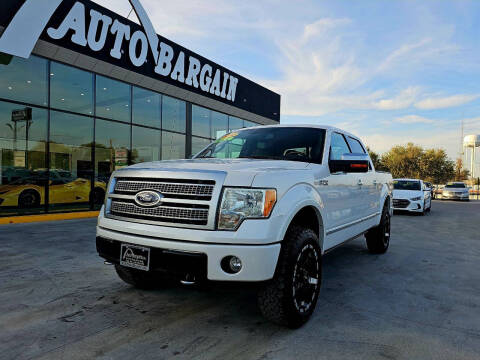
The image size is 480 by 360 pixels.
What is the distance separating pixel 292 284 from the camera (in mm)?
2688

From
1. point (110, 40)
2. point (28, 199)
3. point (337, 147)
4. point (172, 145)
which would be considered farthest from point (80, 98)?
point (337, 147)

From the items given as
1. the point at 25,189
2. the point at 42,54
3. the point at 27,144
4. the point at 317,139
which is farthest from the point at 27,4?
the point at 317,139

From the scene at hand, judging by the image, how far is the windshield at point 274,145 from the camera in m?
3.77

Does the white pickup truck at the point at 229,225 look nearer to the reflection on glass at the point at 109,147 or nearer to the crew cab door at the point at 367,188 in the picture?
the crew cab door at the point at 367,188

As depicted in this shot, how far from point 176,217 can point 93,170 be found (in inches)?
421

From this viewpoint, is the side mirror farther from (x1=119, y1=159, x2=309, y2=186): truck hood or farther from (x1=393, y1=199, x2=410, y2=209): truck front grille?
(x1=393, y1=199, x2=410, y2=209): truck front grille

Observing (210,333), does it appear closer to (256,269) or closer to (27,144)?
(256,269)

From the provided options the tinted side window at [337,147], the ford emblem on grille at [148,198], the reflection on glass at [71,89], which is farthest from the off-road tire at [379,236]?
the reflection on glass at [71,89]

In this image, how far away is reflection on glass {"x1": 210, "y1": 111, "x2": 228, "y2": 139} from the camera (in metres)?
17.4

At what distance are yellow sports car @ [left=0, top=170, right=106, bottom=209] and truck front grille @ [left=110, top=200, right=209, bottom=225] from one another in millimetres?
9065

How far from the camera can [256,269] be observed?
2445 millimetres

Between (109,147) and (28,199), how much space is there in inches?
132

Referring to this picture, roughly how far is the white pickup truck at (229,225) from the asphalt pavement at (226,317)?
239mm

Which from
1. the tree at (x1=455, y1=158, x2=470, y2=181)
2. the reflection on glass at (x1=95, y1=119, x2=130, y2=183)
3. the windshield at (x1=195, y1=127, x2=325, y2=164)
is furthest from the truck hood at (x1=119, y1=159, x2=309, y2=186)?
the tree at (x1=455, y1=158, x2=470, y2=181)
